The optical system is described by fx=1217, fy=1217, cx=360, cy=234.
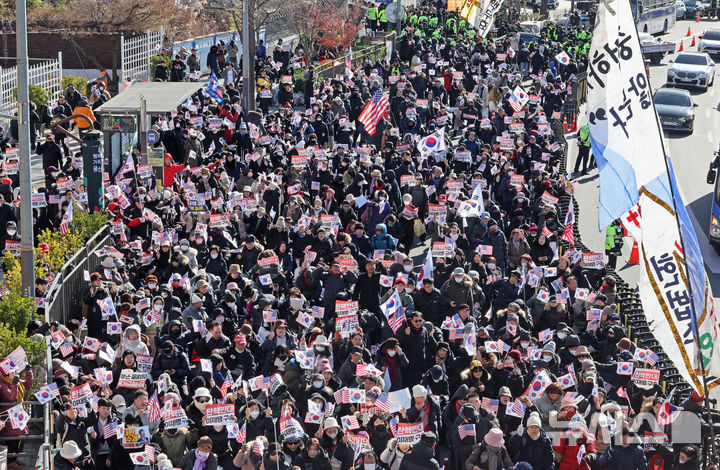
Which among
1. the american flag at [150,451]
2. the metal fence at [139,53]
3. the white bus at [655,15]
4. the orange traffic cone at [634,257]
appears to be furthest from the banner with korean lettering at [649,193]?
the white bus at [655,15]

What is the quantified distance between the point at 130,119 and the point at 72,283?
233 inches

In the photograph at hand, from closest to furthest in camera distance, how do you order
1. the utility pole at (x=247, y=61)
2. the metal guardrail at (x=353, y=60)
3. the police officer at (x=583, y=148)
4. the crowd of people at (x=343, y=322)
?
the crowd of people at (x=343, y=322)
the police officer at (x=583, y=148)
the utility pole at (x=247, y=61)
the metal guardrail at (x=353, y=60)

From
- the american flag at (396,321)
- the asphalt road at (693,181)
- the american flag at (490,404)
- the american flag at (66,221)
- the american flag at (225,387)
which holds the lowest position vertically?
the asphalt road at (693,181)

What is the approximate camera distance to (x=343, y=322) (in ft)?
49.6

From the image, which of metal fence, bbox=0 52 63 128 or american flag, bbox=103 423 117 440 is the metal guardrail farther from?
american flag, bbox=103 423 117 440

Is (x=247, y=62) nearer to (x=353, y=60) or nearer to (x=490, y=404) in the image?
(x=353, y=60)

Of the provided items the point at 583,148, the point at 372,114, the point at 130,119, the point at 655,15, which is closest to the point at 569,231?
the point at 372,114

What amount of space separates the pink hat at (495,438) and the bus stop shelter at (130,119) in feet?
38.1

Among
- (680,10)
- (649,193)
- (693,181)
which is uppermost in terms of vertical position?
(649,193)

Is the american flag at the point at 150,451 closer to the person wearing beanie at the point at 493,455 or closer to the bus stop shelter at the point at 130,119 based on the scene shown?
the person wearing beanie at the point at 493,455

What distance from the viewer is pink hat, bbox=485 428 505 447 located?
40.0ft

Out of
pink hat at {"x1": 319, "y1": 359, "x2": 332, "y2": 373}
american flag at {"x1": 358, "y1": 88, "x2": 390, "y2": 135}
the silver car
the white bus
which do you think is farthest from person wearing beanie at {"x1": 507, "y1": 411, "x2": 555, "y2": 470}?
the white bus

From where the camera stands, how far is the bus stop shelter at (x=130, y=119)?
22583 mm

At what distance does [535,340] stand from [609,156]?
6696 millimetres
